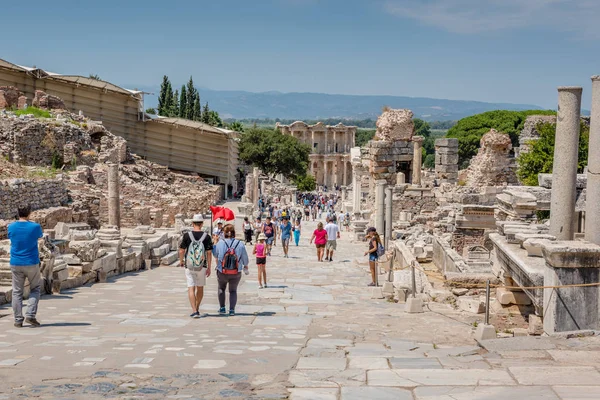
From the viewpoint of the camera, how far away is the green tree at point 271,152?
258 feet

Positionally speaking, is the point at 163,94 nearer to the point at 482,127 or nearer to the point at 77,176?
the point at 482,127

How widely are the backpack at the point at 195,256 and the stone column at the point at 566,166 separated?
4.45 m

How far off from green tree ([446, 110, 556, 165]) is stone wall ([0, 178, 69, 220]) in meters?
68.6

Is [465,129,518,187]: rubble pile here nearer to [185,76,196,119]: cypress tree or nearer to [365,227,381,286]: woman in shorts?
[365,227,381,286]: woman in shorts

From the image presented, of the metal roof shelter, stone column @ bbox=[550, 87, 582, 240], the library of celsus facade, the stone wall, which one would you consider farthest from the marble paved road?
the library of celsus facade

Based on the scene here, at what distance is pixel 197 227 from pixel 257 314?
1.46 meters

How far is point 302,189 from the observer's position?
9462 cm

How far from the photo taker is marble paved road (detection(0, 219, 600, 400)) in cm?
604

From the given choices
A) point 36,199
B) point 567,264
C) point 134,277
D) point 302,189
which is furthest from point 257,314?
point 302,189

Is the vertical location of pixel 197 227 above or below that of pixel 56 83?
below

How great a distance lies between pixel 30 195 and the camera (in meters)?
31.5

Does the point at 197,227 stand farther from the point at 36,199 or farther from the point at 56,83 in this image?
the point at 56,83

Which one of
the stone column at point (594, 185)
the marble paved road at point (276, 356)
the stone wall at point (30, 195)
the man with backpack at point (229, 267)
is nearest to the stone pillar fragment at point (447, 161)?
the stone wall at point (30, 195)

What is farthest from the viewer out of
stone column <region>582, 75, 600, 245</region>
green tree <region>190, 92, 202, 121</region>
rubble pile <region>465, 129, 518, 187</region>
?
green tree <region>190, 92, 202, 121</region>
